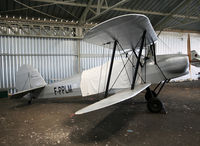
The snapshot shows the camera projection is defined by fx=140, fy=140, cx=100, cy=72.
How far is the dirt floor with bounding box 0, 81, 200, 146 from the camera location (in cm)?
302

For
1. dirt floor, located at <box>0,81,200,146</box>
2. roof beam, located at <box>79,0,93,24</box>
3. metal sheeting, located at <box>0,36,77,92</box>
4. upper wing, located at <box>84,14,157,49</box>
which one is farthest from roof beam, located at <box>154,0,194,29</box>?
dirt floor, located at <box>0,81,200,146</box>

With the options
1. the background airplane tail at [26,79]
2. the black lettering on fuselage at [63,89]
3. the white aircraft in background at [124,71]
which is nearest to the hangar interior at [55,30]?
the background airplane tail at [26,79]

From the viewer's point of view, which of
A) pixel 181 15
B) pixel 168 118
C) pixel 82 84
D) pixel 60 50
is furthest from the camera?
pixel 181 15

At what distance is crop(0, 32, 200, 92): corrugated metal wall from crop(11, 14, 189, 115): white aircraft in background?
386cm

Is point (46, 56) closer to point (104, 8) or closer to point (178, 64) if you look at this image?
point (104, 8)

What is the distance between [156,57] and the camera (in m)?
4.93

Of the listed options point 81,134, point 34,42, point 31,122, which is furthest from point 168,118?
point 34,42

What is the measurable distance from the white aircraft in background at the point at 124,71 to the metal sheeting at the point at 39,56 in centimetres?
385

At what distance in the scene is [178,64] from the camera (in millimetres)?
4445

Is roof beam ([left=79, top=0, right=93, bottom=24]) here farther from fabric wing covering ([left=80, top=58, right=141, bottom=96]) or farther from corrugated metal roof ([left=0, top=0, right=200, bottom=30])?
fabric wing covering ([left=80, top=58, right=141, bottom=96])

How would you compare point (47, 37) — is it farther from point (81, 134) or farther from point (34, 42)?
point (81, 134)

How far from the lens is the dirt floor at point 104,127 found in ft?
9.89

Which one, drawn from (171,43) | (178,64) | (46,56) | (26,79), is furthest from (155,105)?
(171,43)

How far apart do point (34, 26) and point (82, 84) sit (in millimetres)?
6832
